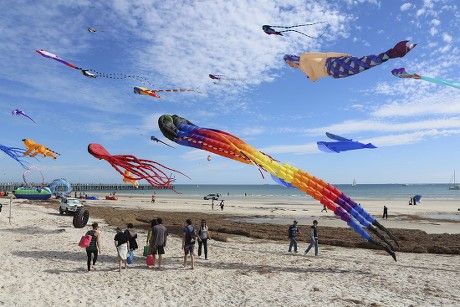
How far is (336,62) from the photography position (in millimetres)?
10688

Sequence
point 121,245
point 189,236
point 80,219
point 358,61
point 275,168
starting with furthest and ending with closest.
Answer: point 80,219 → point 275,168 → point 189,236 → point 121,245 → point 358,61

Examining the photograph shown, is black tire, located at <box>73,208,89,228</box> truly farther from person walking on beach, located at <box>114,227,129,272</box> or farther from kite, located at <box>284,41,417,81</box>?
kite, located at <box>284,41,417,81</box>

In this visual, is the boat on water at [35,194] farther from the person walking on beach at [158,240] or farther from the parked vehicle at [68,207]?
the person walking on beach at [158,240]

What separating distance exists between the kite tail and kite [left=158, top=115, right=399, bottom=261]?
4.06 metres

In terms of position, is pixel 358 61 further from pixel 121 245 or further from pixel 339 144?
pixel 121 245

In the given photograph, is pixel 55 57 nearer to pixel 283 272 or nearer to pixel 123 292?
pixel 123 292

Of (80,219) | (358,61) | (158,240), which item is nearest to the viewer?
(358,61)

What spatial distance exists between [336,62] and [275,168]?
4.45 metres

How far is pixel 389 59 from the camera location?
8.98m

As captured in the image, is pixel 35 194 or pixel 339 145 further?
pixel 35 194

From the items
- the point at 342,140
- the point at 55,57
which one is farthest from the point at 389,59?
the point at 55,57

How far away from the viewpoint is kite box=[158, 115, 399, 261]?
41.5ft

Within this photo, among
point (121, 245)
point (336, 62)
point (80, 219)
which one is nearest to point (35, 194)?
point (80, 219)

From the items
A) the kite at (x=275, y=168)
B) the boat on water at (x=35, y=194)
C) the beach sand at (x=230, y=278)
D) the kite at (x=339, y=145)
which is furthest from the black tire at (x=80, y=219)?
the boat on water at (x=35, y=194)
